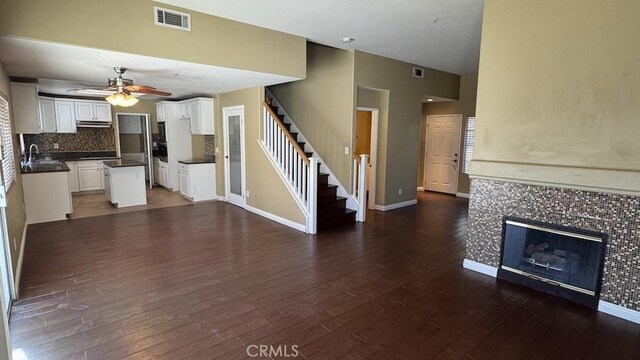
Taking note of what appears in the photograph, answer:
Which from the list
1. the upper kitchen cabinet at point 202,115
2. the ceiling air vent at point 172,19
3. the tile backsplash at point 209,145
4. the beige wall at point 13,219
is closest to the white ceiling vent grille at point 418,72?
the upper kitchen cabinet at point 202,115

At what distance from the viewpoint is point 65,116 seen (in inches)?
310

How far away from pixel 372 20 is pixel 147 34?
2637 mm

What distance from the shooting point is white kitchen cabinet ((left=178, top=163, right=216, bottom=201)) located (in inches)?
295

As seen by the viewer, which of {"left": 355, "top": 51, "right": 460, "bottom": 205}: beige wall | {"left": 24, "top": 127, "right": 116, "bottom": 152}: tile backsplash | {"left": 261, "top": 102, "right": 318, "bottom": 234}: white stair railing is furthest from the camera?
{"left": 24, "top": 127, "right": 116, "bottom": 152}: tile backsplash

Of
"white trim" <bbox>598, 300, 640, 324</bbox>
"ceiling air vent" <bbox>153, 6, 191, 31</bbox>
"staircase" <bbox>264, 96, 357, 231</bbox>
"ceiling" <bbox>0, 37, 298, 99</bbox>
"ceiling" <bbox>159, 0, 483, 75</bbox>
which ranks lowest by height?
"white trim" <bbox>598, 300, 640, 324</bbox>

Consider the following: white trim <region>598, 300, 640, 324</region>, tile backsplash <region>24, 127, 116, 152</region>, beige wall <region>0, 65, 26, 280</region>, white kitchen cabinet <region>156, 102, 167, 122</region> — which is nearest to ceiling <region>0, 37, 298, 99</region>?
beige wall <region>0, 65, 26, 280</region>

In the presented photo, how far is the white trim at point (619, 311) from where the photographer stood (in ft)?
9.16

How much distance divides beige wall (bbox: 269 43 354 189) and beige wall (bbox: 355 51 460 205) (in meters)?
0.37

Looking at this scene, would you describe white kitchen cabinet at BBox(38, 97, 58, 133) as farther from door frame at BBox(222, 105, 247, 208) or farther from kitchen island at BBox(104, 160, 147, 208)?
door frame at BBox(222, 105, 247, 208)

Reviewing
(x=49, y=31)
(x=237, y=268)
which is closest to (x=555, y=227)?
(x=237, y=268)

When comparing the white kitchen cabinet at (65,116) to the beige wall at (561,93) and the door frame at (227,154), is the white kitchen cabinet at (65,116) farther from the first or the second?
the beige wall at (561,93)

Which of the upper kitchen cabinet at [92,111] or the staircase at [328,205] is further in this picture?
the upper kitchen cabinet at [92,111]

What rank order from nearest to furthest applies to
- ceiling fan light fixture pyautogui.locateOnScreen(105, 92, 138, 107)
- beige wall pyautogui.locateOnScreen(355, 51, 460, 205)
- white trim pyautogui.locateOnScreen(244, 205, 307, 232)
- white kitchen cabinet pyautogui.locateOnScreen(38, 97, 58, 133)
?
1. ceiling fan light fixture pyautogui.locateOnScreen(105, 92, 138, 107)
2. white trim pyautogui.locateOnScreen(244, 205, 307, 232)
3. beige wall pyautogui.locateOnScreen(355, 51, 460, 205)
4. white kitchen cabinet pyautogui.locateOnScreen(38, 97, 58, 133)

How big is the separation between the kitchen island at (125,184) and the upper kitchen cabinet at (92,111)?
2.09 m
